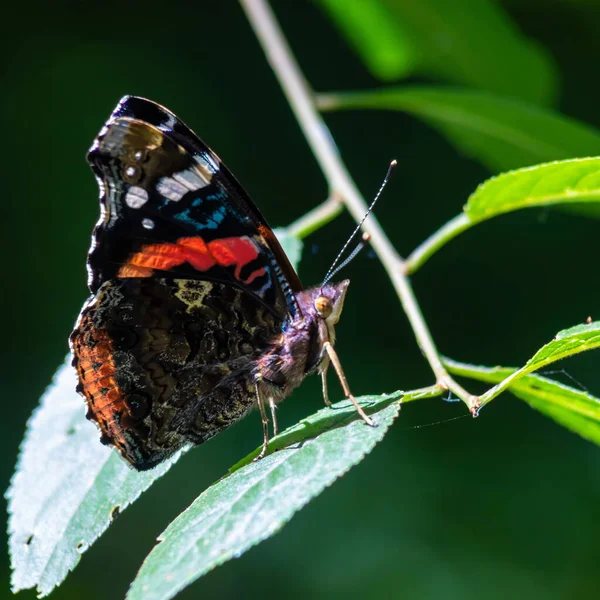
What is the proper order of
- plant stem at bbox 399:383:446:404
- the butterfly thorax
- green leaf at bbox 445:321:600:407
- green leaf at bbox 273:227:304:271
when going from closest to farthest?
green leaf at bbox 445:321:600:407 → plant stem at bbox 399:383:446:404 → the butterfly thorax → green leaf at bbox 273:227:304:271

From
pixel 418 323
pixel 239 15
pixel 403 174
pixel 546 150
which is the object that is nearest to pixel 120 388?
pixel 418 323

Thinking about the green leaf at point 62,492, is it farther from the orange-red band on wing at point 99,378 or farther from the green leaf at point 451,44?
the green leaf at point 451,44

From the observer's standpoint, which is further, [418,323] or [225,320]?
[225,320]

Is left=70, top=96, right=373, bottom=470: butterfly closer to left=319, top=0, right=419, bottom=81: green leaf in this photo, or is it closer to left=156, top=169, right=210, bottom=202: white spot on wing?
left=156, top=169, right=210, bottom=202: white spot on wing

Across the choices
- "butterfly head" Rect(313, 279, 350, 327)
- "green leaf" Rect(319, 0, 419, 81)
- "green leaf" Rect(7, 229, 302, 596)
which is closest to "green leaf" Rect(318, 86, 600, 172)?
"green leaf" Rect(319, 0, 419, 81)

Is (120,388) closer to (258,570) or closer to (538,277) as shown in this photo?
(258,570)

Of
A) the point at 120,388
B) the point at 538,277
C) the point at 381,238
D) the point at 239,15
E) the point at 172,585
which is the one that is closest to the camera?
the point at 172,585
